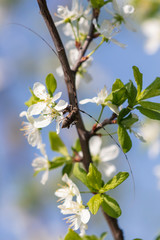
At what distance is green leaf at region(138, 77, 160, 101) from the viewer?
2.81 feet

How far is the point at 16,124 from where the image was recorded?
13.3 ft

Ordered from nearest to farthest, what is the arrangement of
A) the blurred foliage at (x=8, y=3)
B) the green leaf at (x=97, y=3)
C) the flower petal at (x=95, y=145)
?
the green leaf at (x=97, y=3)
the flower petal at (x=95, y=145)
the blurred foliage at (x=8, y=3)

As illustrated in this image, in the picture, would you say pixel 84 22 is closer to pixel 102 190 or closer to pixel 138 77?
pixel 138 77

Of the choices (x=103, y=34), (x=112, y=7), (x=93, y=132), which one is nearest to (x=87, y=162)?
(x=93, y=132)

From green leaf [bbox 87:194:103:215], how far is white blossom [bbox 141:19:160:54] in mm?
1574

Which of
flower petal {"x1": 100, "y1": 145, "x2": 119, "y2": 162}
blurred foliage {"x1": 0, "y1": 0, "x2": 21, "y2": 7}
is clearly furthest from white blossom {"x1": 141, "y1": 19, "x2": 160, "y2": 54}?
blurred foliage {"x1": 0, "y1": 0, "x2": 21, "y2": 7}

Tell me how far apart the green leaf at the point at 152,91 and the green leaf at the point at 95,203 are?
286 millimetres

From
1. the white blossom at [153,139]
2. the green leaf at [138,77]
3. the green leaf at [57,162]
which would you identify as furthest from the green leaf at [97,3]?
the white blossom at [153,139]

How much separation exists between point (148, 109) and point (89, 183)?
0.25m

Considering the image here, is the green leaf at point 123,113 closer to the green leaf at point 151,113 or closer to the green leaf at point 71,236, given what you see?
the green leaf at point 151,113

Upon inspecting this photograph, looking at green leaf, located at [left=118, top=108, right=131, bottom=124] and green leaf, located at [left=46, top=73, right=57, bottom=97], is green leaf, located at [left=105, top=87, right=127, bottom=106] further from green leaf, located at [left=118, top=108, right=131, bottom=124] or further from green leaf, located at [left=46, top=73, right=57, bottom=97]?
green leaf, located at [left=46, top=73, right=57, bottom=97]

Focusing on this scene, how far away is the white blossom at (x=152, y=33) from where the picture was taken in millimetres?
2136

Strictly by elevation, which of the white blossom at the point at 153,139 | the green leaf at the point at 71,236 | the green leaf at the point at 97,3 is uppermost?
the green leaf at the point at 97,3

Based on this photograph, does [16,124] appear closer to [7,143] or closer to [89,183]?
[7,143]
